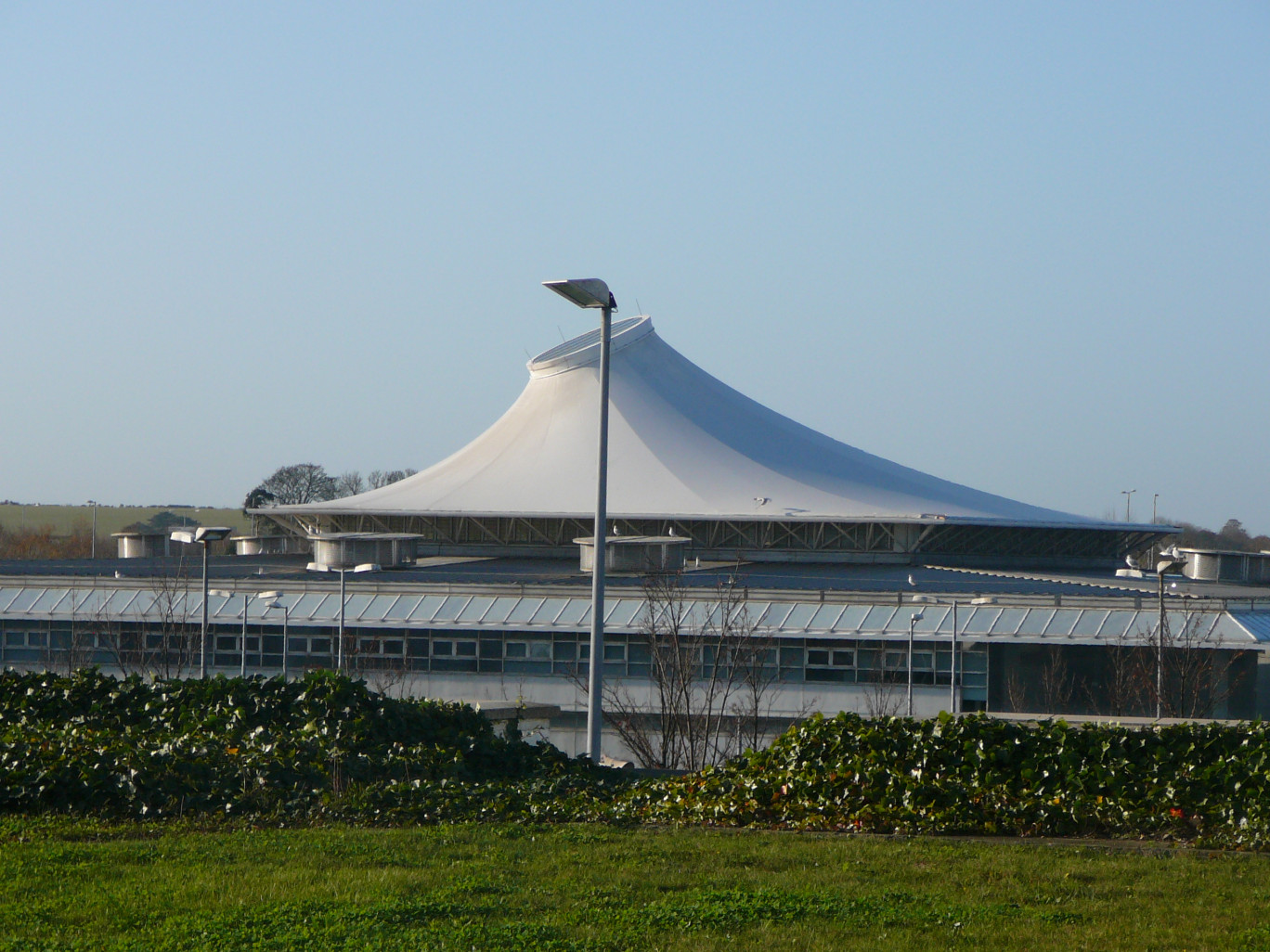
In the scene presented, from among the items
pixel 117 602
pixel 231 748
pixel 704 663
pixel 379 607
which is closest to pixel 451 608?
pixel 379 607

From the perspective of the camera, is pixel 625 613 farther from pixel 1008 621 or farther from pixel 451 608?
pixel 1008 621

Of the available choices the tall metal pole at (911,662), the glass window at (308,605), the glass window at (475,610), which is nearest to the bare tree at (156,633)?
the glass window at (308,605)

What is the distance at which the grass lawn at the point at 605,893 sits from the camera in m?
5.53

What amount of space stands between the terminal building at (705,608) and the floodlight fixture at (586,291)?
14.4 feet

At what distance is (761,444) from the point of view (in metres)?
36.8

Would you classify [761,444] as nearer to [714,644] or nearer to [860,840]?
[714,644]

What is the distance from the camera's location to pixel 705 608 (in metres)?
22.0

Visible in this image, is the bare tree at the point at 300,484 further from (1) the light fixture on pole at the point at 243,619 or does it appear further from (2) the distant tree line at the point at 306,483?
(1) the light fixture on pole at the point at 243,619

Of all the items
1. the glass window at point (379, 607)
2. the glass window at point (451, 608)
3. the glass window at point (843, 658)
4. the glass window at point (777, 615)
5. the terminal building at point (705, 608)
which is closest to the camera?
the terminal building at point (705, 608)

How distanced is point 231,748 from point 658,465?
2623 centimetres

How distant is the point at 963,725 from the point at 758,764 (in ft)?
4.26

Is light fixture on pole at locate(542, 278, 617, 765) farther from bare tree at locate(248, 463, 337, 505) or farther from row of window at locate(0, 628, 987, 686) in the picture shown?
bare tree at locate(248, 463, 337, 505)

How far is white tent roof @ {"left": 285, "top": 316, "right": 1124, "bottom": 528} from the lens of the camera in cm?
3319

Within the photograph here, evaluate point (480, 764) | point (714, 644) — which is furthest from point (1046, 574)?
point (480, 764)
